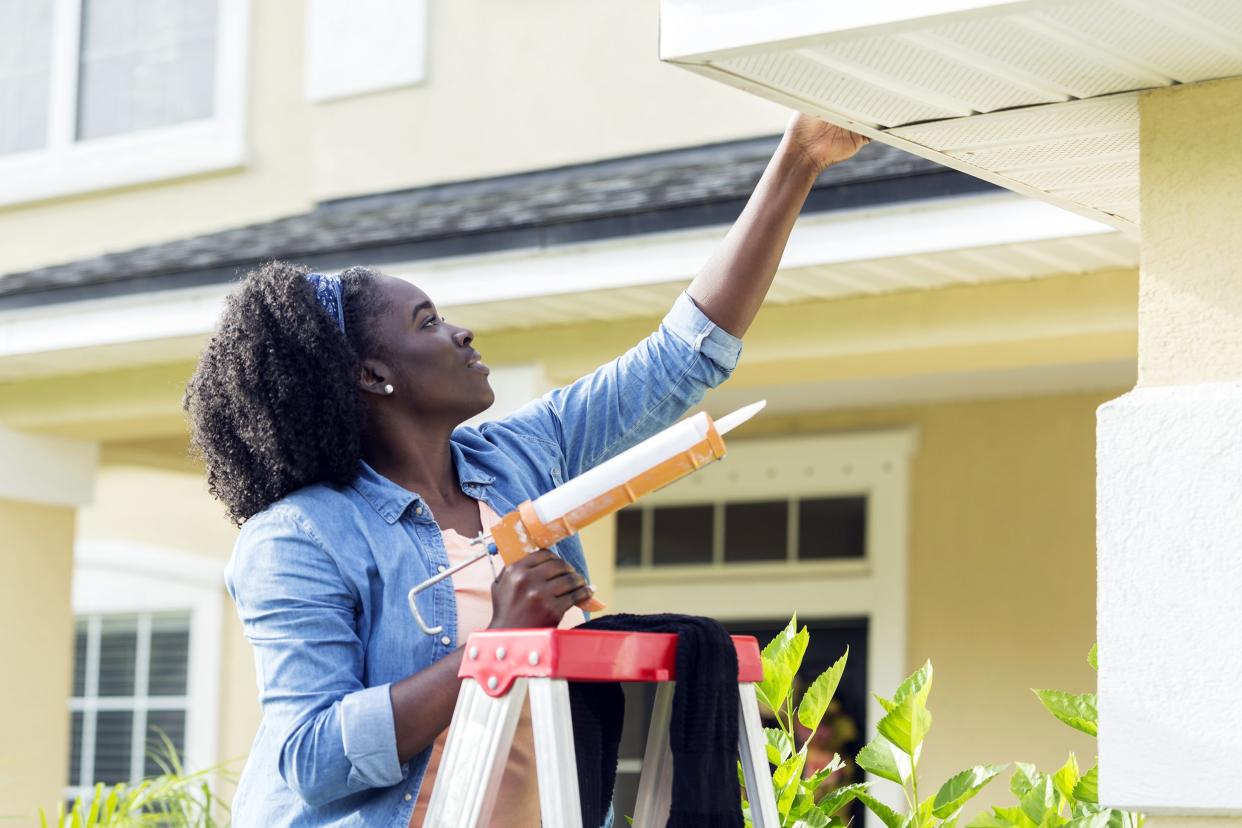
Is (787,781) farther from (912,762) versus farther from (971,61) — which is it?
(971,61)

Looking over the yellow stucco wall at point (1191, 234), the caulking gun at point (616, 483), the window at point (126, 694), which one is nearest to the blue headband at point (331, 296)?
the caulking gun at point (616, 483)

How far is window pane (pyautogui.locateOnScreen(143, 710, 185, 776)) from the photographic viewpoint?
9695 mm

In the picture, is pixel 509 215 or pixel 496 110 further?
pixel 496 110

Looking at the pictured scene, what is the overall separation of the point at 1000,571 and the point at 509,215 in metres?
2.93

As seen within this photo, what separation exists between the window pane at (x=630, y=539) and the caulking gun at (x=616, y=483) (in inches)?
242

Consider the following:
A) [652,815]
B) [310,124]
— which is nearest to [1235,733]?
[652,815]

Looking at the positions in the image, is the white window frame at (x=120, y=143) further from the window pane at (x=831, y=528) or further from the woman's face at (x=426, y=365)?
the woman's face at (x=426, y=365)

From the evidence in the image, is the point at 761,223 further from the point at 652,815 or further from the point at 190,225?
the point at 190,225

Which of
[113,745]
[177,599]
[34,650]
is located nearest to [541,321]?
[34,650]

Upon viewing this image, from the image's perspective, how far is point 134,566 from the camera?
9875mm

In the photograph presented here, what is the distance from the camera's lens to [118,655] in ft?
33.0

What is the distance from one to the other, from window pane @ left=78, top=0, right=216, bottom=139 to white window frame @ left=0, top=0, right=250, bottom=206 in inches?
2.3

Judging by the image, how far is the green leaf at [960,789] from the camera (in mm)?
3021

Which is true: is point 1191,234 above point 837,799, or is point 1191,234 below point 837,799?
above
